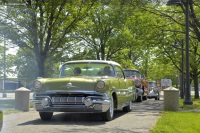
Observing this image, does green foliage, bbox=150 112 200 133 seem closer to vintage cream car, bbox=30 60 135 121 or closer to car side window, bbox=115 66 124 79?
vintage cream car, bbox=30 60 135 121

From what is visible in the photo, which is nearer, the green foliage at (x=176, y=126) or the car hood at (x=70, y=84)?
the green foliage at (x=176, y=126)

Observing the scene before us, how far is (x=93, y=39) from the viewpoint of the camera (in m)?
36.8

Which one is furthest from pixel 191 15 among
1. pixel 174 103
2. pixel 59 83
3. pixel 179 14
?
pixel 59 83

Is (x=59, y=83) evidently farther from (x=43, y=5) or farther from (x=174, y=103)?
(x=43, y=5)

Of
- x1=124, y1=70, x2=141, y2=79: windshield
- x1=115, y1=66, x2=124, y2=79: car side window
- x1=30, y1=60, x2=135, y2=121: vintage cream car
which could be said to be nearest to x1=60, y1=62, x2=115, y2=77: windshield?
x1=115, y1=66, x2=124, y2=79: car side window

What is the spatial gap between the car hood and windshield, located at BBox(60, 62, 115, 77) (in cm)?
147

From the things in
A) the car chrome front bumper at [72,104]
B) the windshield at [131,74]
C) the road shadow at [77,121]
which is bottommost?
the road shadow at [77,121]

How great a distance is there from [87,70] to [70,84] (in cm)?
187

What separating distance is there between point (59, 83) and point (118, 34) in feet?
92.3

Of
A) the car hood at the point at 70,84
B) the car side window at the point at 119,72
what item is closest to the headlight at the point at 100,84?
the car hood at the point at 70,84

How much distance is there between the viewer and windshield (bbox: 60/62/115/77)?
1102 centimetres

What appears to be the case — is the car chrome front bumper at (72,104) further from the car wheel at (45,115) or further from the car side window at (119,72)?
the car side window at (119,72)

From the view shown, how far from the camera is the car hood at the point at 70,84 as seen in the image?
30.5 ft

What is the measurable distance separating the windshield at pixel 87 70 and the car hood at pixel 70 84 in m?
1.47
